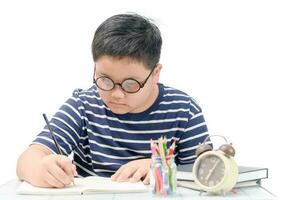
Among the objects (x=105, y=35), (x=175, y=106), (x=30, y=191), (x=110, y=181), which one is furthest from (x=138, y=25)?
(x=30, y=191)

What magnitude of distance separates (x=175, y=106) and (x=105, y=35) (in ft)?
1.40

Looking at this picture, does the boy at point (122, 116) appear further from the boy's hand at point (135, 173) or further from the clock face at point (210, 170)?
the clock face at point (210, 170)

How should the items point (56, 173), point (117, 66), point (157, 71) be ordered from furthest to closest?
point (157, 71) < point (117, 66) < point (56, 173)

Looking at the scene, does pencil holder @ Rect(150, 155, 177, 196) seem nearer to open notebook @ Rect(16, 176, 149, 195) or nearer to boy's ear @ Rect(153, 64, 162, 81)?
open notebook @ Rect(16, 176, 149, 195)

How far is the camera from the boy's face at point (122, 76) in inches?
65.6

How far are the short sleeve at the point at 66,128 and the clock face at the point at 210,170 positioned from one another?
1.91ft

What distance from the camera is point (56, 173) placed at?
155 centimetres

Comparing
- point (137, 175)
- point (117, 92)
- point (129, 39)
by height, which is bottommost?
point (137, 175)

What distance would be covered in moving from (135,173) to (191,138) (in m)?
0.38

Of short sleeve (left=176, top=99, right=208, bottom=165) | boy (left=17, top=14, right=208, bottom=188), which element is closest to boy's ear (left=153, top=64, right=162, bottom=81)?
boy (left=17, top=14, right=208, bottom=188)

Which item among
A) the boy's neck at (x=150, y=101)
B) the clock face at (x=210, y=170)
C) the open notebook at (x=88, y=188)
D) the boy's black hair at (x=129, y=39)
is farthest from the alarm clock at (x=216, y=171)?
the boy's neck at (x=150, y=101)

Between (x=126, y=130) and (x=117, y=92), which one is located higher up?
(x=117, y=92)

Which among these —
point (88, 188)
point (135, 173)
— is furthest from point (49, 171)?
point (135, 173)

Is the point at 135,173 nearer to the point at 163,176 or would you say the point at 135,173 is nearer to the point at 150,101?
the point at 163,176
